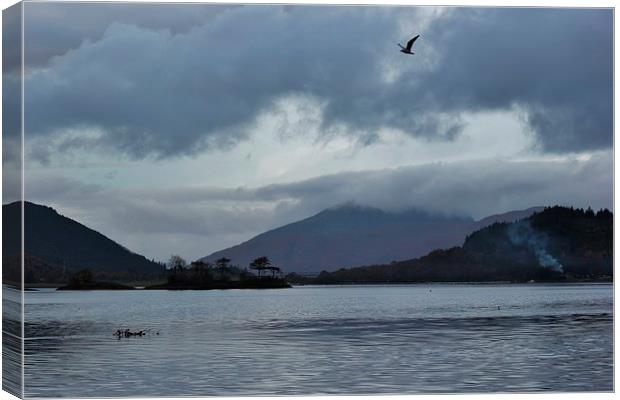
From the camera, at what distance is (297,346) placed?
2723 cm

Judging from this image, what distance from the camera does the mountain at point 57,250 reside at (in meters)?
23.6

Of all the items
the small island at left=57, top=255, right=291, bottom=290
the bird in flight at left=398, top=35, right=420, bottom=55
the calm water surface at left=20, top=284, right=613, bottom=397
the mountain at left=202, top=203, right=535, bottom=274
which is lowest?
the calm water surface at left=20, top=284, right=613, bottom=397

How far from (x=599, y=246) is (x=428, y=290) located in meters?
9.68

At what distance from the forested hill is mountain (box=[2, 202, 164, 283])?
4119mm

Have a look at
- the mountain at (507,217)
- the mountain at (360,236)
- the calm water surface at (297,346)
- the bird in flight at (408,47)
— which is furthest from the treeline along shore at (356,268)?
the bird in flight at (408,47)

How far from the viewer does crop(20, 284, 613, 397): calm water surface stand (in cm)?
2389

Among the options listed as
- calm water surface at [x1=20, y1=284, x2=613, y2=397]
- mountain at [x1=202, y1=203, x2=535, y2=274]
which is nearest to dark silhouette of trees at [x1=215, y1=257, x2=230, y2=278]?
mountain at [x1=202, y1=203, x2=535, y2=274]

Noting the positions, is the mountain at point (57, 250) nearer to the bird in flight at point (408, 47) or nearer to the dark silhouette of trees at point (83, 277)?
the dark silhouette of trees at point (83, 277)

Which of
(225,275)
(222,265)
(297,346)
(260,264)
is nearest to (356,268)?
(225,275)

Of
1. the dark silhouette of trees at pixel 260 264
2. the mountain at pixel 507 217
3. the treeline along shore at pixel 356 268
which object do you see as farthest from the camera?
the dark silhouette of trees at pixel 260 264

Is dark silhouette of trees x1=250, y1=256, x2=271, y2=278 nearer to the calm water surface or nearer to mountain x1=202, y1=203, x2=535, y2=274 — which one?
mountain x1=202, y1=203, x2=535, y2=274

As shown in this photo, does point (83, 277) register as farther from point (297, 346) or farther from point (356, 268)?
point (297, 346)

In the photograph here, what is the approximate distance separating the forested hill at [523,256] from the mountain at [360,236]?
584 mm

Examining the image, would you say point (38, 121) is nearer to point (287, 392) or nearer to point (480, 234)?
point (287, 392)
